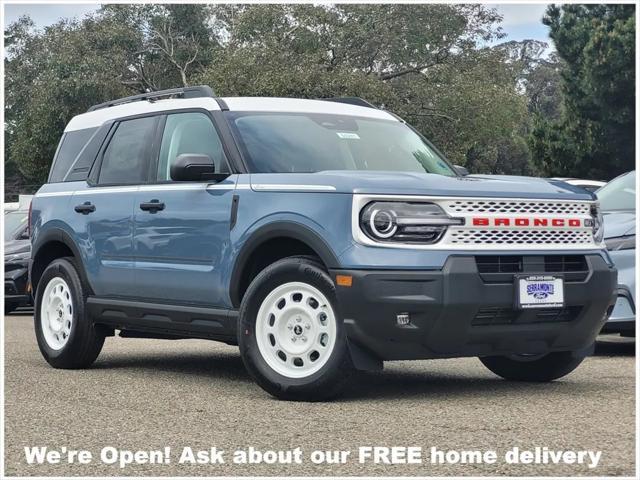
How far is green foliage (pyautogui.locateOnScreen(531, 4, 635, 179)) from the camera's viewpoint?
29.4 m

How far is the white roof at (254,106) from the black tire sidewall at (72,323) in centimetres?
123

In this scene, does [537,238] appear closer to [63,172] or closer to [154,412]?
[154,412]

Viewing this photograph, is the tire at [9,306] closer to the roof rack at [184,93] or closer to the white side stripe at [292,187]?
the roof rack at [184,93]

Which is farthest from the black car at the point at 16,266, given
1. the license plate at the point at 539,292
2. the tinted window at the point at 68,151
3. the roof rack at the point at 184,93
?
the license plate at the point at 539,292

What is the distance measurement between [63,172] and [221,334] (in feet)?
9.37

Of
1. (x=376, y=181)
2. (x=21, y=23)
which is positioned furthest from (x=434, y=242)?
(x=21, y=23)

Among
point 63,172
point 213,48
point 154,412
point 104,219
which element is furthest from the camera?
point 213,48

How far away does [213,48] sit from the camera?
46.5 m

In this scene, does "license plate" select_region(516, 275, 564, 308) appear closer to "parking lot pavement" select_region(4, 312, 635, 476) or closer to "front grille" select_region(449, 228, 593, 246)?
"front grille" select_region(449, 228, 593, 246)

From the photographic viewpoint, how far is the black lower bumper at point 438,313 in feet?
21.9

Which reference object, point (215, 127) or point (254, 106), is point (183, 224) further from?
point (254, 106)

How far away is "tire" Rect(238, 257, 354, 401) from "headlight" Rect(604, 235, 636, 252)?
389 cm

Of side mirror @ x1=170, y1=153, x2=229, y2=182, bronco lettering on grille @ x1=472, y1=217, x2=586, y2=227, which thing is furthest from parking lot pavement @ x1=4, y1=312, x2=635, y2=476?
side mirror @ x1=170, y1=153, x2=229, y2=182

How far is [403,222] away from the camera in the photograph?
22.1 feet
